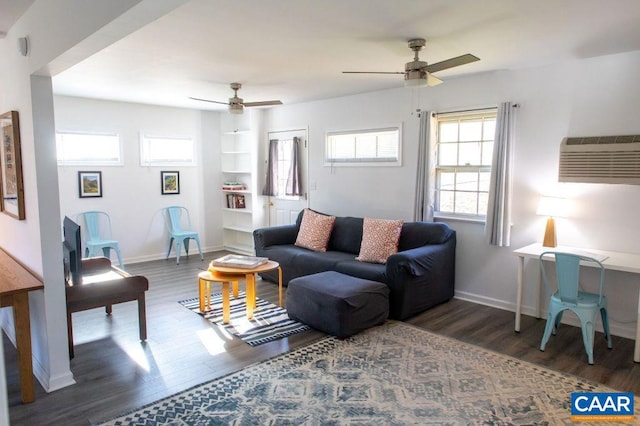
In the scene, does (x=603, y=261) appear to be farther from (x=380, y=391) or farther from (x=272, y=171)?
(x=272, y=171)

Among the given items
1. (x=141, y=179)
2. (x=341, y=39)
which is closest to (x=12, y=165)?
(x=341, y=39)

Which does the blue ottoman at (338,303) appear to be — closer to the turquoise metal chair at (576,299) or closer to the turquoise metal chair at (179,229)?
the turquoise metal chair at (576,299)

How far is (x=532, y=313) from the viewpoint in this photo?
4230mm

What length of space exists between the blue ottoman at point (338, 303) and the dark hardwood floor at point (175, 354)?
0.20 meters

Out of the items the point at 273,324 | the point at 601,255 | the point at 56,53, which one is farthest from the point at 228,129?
the point at 601,255

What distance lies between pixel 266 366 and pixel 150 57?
2786mm

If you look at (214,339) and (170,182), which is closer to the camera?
(214,339)

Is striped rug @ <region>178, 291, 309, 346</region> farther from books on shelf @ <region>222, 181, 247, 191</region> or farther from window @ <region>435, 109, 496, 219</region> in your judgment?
books on shelf @ <region>222, 181, 247, 191</region>

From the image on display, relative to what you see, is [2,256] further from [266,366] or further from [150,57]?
[266,366]

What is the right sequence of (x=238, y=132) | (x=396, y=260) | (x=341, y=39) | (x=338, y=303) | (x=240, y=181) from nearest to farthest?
1. (x=341, y=39)
2. (x=338, y=303)
3. (x=396, y=260)
4. (x=238, y=132)
5. (x=240, y=181)

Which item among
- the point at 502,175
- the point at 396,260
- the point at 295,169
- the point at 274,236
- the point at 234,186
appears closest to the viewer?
the point at 396,260

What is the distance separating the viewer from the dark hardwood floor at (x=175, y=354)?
8.91ft

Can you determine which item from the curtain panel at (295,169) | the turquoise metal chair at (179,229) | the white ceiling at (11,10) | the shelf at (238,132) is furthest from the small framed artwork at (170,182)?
the white ceiling at (11,10)

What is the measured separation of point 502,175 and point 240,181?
183 inches
